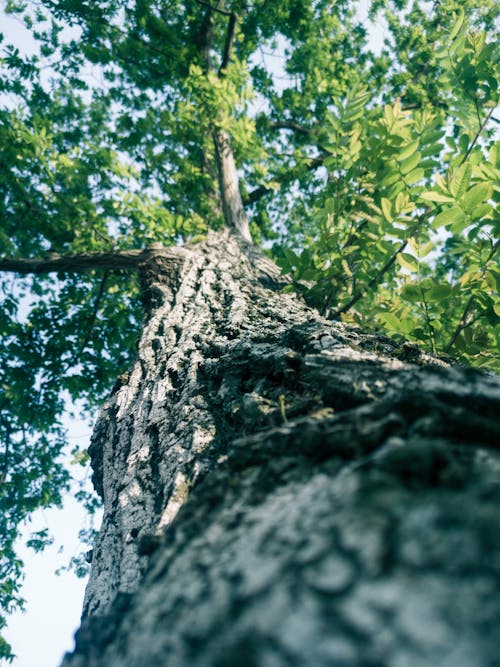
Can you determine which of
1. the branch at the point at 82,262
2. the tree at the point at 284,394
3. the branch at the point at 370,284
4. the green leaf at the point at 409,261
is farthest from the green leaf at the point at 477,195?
the branch at the point at 82,262

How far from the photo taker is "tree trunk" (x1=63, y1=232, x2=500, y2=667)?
47cm

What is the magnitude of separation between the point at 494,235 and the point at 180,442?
5.49 ft

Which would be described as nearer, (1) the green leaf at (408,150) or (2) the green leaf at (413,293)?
(2) the green leaf at (413,293)

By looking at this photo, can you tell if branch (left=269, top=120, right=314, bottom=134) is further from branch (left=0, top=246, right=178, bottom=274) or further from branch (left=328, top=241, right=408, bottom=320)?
Answer: branch (left=328, top=241, right=408, bottom=320)

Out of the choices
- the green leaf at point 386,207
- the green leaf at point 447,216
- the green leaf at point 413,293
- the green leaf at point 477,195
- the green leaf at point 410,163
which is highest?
the green leaf at point 410,163

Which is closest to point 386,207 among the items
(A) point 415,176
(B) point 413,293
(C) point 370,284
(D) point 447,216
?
(A) point 415,176

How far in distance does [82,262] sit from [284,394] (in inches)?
145

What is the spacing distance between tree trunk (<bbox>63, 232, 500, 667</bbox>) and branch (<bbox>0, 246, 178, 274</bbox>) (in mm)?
2809

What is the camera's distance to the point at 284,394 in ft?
4.62

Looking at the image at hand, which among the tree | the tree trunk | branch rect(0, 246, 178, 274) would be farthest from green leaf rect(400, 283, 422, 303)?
branch rect(0, 246, 178, 274)

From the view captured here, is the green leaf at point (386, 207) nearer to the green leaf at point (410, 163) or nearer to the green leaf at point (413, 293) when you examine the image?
the green leaf at point (410, 163)

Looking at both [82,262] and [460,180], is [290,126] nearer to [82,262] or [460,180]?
[82,262]

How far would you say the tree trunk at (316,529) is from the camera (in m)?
0.47

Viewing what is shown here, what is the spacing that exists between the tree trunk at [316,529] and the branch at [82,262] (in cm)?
281
